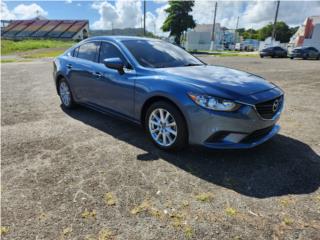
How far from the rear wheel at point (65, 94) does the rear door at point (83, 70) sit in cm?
29

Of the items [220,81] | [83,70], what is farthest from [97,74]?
[220,81]

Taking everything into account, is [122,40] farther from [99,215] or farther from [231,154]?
[99,215]

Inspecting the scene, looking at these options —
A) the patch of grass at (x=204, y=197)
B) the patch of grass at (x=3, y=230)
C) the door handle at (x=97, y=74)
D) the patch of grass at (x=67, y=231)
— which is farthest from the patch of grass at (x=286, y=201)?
the door handle at (x=97, y=74)

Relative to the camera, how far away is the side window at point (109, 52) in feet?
14.3

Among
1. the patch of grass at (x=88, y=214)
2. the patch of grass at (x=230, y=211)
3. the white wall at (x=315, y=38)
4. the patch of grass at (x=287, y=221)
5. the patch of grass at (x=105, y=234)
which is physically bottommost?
the patch of grass at (x=88, y=214)

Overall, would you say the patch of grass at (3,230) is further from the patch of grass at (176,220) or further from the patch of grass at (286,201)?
the patch of grass at (286,201)

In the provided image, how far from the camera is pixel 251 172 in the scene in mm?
3248

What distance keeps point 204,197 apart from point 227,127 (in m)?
0.89

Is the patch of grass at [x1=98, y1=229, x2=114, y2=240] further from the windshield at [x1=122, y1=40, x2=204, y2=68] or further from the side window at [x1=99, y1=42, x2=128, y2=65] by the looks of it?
the side window at [x1=99, y1=42, x2=128, y2=65]

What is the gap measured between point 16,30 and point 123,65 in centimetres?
9219

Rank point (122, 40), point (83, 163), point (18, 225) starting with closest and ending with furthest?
point (18, 225), point (83, 163), point (122, 40)

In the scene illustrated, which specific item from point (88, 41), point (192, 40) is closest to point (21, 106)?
point (88, 41)

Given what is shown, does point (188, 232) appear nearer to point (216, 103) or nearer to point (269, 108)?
point (216, 103)

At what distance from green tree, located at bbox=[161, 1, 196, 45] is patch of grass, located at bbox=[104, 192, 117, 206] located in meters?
46.2
